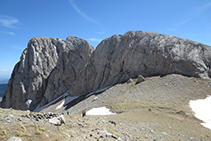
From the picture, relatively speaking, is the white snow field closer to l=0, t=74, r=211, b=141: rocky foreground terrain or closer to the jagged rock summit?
l=0, t=74, r=211, b=141: rocky foreground terrain

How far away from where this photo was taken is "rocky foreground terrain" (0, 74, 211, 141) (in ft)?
30.8

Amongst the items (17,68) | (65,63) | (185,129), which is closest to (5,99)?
(17,68)

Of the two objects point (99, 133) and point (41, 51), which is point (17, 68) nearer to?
point (41, 51)

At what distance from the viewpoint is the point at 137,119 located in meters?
18.9

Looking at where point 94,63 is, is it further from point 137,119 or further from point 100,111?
point 137,119

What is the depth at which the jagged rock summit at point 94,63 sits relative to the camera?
134 feet

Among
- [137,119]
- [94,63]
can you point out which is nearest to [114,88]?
[94,63]

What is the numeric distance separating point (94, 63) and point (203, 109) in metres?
41.7

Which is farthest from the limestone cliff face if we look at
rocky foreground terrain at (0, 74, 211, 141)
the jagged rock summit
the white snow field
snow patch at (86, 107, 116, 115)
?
the white snow field

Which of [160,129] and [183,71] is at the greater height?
[183,71]

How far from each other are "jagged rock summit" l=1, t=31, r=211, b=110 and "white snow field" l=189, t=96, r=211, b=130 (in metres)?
11.5

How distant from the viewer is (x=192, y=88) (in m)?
31.8

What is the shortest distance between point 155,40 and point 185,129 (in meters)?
35.2

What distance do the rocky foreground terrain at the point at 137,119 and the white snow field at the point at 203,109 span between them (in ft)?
3.36
